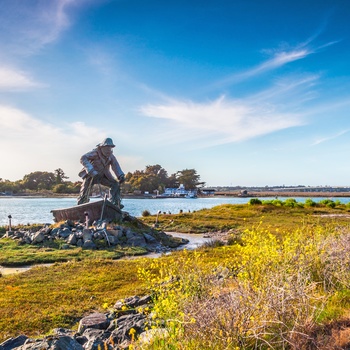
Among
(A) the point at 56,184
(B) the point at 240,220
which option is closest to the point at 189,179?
(A) the point at 56,184

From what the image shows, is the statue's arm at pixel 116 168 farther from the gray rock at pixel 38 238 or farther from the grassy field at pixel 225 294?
the grassy field at pixel 225 294

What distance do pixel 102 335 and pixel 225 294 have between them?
1.78 m

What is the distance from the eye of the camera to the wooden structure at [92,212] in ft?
60.5

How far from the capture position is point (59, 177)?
349ft

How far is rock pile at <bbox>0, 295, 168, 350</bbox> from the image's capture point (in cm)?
395

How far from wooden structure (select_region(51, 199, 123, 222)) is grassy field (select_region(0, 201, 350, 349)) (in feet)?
17.2

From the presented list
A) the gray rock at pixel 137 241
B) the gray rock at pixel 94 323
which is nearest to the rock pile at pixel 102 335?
the gray rock at pixel 94 323

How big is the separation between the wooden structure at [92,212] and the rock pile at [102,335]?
12536 millimetres

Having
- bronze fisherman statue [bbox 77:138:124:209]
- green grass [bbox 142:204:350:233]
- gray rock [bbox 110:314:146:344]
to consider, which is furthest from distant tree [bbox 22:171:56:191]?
gray rock [bbox 110:314:146:344]

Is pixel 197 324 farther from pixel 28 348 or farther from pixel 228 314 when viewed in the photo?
pixel 28 348

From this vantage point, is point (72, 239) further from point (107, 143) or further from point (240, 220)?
point (240, 220)

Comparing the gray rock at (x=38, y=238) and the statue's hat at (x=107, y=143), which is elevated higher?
the statue's hat at (x=107, y=143)

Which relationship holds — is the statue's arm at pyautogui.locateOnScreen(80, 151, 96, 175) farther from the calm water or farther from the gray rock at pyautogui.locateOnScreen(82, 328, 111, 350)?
the gray rock at pyautogui.locateOnScreen(82, 328, 111, 350)

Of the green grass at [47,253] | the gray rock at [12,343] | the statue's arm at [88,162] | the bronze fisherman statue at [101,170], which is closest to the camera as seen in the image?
the gray rock at [12,343]
